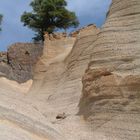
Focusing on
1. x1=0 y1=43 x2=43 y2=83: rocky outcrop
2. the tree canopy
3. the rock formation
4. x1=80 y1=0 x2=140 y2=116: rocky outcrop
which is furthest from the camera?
the tree canopy

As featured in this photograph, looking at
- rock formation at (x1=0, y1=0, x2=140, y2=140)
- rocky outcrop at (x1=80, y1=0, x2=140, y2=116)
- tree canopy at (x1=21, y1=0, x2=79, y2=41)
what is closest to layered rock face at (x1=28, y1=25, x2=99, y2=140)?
rock formation at (x1=0, y1=0, x2=140, y2=140)

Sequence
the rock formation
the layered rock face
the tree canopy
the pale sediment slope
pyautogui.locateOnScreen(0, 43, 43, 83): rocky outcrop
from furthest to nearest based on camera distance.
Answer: the tree canopy → pyautogui.locateOnScreen(0, 43, 43, 83): rocky outcrop → the layered rock face → the pale sediment slope → the rock formation

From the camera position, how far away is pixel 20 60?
39906 millimetres

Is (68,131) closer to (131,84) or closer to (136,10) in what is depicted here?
(131,84)

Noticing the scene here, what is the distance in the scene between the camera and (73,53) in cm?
1844

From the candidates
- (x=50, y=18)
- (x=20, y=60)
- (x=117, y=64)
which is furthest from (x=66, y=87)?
(x=50, y=18)

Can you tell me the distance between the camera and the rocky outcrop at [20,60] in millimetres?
38875

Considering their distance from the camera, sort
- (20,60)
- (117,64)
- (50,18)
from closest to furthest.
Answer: (117,64)
(20,60)
(50,18)

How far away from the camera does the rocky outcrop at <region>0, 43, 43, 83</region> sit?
3888 cm

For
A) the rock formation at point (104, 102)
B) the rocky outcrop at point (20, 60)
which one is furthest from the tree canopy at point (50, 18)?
the rock formation at point (104, 102)

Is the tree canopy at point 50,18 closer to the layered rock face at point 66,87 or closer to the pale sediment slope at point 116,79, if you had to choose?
the layered rock face at point 66,87

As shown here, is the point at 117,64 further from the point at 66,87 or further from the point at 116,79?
the point at 66,87

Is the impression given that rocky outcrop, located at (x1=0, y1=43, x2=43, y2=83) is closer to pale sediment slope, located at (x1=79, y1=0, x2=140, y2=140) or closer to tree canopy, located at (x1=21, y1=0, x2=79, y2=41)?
tree canopy, located at (x1=21, y1=0, x2=79, y2=41)

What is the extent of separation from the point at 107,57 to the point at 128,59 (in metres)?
0.65
